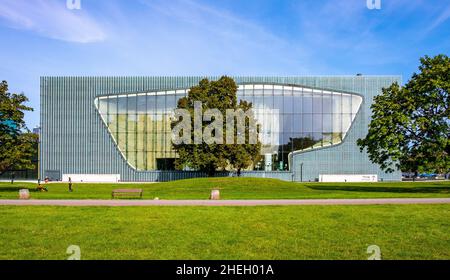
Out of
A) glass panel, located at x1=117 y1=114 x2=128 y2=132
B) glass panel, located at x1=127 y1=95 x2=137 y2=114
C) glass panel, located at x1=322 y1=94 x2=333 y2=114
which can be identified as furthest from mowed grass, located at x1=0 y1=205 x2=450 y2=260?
glass panel, located at x1=127 y1=95 x2=137 y2=114

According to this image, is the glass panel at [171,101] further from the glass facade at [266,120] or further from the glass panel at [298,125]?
the glass panel at [298,125]

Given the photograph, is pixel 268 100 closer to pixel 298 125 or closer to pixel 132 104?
pixel 298 125

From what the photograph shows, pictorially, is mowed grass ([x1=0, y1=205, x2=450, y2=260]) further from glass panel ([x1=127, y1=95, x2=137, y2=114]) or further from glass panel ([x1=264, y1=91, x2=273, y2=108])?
glass panel ([x1=127, y1=95, x2=137, y2=114])

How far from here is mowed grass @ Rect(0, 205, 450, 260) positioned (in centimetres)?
1017

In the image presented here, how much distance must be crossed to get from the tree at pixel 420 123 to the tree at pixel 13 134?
28.7 metres

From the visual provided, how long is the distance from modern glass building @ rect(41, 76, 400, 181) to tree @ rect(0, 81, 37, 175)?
32.8 metres

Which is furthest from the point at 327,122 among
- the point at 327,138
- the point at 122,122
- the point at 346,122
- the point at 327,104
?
the point at 122,122

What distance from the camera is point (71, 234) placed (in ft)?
41.8

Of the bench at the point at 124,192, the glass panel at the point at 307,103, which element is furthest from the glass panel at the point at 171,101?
the bench at the point at 124,192

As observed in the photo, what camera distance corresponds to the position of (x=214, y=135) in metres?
46.8

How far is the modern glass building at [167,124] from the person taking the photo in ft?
208

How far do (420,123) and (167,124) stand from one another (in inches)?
1617
